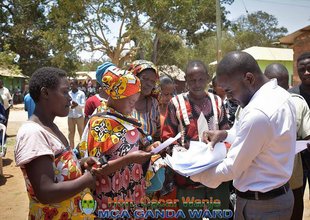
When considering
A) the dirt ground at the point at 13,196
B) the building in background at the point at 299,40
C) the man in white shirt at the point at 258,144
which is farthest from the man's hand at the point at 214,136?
the building in background at the point at 299,40

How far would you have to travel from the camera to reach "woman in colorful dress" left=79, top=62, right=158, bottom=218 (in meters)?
2.17

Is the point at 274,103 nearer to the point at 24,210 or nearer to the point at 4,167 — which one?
the point at 24,210

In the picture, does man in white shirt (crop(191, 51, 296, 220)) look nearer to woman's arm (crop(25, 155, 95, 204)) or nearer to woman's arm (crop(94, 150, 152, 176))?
woman's arm (crop(94, 150, 152, 176))

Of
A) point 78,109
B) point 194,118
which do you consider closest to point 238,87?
point 194,118

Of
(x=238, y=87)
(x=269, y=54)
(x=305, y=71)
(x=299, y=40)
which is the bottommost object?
(x=238, y=87)

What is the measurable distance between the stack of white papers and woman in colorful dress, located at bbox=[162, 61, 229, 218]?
0.81 metres

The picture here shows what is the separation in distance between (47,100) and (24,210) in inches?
130

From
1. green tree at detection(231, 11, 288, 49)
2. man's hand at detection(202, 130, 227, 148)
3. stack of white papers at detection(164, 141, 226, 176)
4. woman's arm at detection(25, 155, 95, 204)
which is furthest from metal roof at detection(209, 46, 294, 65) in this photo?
woman's arm at detection(25, 155, 95, 204)

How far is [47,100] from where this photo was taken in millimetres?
1917

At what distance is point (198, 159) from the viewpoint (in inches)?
77.7

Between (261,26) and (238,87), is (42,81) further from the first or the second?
(261,26)

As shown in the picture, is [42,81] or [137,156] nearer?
[42,81]

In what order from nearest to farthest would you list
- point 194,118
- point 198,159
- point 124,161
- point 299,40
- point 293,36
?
point 198,159 < point 124,161 < point 194,118 < point 299,40 < point 293,36

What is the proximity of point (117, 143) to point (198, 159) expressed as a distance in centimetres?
57
